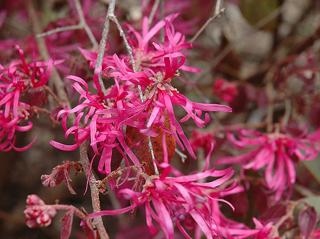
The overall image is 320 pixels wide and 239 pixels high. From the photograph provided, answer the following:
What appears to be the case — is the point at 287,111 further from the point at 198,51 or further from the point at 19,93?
the point at 19,93

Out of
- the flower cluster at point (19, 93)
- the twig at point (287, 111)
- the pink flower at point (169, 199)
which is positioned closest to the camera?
the pink flower at point (169, 199)

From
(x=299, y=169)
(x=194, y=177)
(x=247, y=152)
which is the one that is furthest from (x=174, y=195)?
(x=299, y=169)

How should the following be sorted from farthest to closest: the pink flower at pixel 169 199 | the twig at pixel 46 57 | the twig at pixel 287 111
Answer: the twig at pixel 287 111
the twig at pixel 46 57
the pink flower at pixel 169 199

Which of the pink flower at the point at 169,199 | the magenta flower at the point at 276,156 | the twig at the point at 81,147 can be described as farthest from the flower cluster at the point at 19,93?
the magenta flower at the point at 276,156

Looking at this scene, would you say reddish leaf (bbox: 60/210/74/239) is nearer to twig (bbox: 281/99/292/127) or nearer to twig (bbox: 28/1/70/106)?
twig (bbox: 28/1/70/106)

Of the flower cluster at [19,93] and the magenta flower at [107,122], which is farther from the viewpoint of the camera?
the flower cluster at [19,93]

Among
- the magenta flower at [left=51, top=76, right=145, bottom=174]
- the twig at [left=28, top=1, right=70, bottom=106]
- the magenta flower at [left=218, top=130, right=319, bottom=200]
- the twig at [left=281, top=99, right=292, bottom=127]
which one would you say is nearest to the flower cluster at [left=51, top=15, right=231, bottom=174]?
the magenta flower at [left=51, top=76, right=145, bottom=174]

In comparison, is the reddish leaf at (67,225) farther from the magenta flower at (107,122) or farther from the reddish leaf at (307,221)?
the reddish leaf at (307,221)

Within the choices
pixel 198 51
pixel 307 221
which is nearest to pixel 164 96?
pixel 307 221
